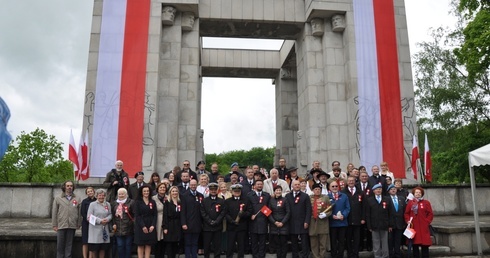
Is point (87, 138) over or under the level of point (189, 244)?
over

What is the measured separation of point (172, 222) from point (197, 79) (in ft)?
30.6

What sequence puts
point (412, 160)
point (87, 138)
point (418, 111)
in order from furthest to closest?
1. point (418, 111)
2. point (412, 160)
3. point (87, 138)

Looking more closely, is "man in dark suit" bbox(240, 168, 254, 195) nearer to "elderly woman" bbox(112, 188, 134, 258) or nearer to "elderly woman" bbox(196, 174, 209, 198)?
"elderly woman" bbox(196, 174, 209, 198)

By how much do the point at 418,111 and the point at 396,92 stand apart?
1417 cm

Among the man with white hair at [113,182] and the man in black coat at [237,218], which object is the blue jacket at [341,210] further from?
the man with white hair at [113,182]

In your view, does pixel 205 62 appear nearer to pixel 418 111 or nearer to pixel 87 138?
pixel 87 138

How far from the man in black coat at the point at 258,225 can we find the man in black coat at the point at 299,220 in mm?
576

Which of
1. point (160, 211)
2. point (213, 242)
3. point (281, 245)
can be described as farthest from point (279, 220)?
point (160, 211)

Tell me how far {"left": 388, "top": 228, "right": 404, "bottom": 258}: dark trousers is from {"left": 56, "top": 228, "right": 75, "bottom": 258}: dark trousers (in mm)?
7306

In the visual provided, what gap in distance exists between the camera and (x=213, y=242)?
8.81 m

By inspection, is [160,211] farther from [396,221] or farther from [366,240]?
[396,221]

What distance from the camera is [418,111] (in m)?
29.1

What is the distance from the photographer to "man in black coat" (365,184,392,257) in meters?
8.83

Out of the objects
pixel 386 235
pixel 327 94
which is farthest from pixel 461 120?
pixel 386 235
